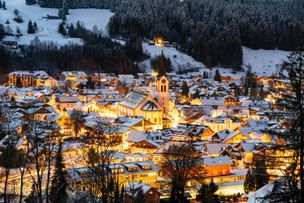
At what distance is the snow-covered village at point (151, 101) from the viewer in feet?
39.4

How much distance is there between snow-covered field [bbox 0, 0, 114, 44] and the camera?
91.1 metres

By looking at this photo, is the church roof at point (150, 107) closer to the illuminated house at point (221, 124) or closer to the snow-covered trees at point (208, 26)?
the illuminated house at point (221, 124)

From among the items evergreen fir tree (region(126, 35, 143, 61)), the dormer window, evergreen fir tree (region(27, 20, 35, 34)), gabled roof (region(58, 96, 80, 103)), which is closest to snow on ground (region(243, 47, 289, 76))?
evergreen fir tree (region(126, 35, 143, 61))

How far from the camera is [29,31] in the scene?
93.4m

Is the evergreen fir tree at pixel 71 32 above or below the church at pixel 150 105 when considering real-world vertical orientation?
above

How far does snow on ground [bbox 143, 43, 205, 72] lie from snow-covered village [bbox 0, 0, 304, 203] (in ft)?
1.49

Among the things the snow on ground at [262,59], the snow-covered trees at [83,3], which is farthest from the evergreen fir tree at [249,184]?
the snow-covered trees at [83,3]

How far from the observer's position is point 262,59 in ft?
314

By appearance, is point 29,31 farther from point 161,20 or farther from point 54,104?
point 54,104

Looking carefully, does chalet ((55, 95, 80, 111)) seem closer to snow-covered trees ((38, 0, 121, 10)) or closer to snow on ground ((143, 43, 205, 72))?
snow on ground ((143, 43, 205, 72))

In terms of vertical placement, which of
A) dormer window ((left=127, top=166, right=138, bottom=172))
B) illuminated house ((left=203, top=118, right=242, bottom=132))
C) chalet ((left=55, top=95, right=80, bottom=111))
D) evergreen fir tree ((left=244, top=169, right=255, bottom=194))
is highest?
evergreen fir tree ((left=244, top=169, right=255, bottom=194))

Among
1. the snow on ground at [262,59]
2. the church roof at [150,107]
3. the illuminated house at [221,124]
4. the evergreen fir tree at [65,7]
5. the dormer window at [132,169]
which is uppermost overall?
the evergreen fir tree at [65,7]

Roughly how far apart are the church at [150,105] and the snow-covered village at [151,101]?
13 cm

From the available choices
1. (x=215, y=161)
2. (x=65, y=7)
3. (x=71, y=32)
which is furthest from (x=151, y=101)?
(x=65, y=7)
